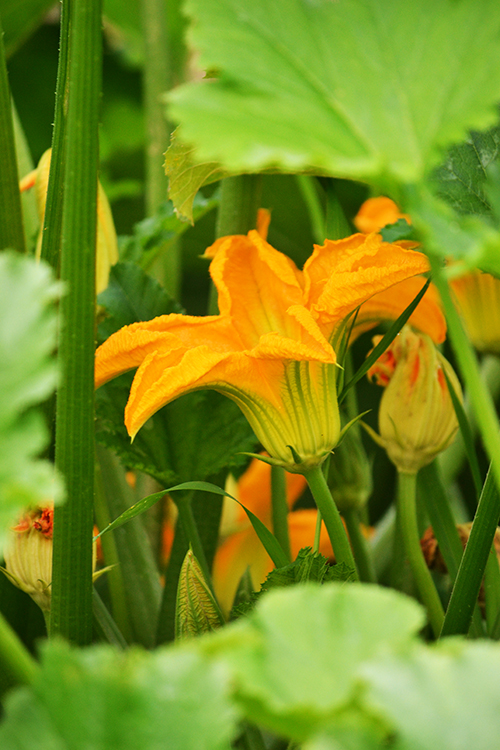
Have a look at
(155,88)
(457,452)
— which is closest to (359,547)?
(457,452)

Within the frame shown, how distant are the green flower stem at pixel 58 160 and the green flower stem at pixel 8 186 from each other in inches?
1.6

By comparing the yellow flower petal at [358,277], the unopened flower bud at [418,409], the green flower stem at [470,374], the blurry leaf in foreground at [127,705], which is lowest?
the blurry leaf in foreground at [127,705]

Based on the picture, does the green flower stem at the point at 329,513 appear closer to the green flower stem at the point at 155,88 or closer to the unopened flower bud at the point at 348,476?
the unopened flower bud at the point at 348,476

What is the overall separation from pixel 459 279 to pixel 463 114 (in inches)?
9.1

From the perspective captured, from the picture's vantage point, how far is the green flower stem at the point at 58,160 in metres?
0.30

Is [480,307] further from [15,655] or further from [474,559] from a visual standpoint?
[15,655]

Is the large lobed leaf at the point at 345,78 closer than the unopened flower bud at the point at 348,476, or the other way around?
the large lobed leaf at the point at 345,78

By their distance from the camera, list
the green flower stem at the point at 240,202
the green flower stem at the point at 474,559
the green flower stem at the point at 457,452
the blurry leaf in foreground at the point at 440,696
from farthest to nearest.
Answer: the green flower stem at the point at 457,452 < the green flower stem at the point at 240,202 < the green flower stem at the point at 474,559 < the blurry leaf in foreground at the point at 440,696

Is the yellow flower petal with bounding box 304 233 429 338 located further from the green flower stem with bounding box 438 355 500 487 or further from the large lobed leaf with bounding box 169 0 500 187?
the green flower stem with bounding box 438 355 500 487

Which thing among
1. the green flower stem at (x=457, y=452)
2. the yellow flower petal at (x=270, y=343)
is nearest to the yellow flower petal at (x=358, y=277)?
the yellow flower petal at (x=270, y=343)

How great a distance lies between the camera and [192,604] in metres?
0.29

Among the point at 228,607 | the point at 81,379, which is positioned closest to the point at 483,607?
the point at 228,607

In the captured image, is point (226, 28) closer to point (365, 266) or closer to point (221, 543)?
→ point (365, 266)

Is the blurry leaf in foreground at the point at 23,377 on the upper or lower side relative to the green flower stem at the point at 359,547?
upper
